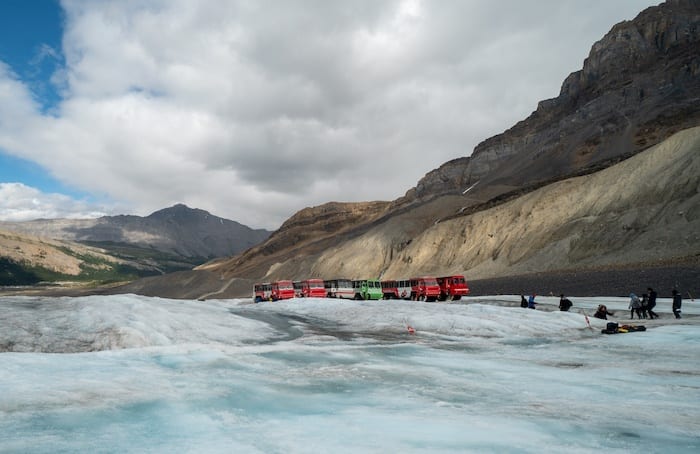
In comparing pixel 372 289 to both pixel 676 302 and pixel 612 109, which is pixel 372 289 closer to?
pixel 676 302

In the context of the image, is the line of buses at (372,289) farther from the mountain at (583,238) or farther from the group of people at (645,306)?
the group of people at (645,306)

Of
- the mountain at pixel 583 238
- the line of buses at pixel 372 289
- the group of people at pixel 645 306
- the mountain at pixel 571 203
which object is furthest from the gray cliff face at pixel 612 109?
the group of people at pixel 645 306

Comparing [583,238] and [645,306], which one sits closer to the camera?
[645,306]

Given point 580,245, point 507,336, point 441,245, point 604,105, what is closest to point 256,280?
point 441,245

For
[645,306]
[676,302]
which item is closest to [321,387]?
[676,302]

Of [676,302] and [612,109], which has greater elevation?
[612,109]
